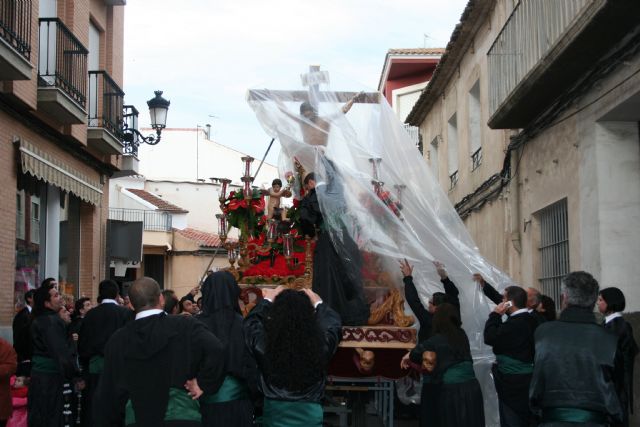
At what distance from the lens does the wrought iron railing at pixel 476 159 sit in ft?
54.4

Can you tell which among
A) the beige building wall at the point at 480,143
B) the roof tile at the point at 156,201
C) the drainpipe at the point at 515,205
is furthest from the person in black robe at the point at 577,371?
the roof tile at the point at 156,201

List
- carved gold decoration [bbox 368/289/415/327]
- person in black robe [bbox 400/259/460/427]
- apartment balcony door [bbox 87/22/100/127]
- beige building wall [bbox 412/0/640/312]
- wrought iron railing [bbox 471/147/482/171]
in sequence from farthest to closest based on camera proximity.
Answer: wrought iron railing [bbox 471/147/482/171]
apartment balcony door [bbox 87/22/100/127]
beige building wall [bbox 412/0/640/312]
carved gold decoration [bbox 368/289/415/327]
person in black robe [bbox 400/259/460/427]

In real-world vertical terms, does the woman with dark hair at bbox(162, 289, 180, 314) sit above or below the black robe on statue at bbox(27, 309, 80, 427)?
above

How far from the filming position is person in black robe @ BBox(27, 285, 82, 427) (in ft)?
27.7

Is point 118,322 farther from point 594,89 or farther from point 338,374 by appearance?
point 594,89

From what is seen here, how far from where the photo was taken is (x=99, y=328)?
9039mm

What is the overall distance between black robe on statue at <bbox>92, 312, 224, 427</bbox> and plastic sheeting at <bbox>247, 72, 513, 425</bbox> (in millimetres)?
3183

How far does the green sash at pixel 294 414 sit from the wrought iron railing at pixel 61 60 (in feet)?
27.2

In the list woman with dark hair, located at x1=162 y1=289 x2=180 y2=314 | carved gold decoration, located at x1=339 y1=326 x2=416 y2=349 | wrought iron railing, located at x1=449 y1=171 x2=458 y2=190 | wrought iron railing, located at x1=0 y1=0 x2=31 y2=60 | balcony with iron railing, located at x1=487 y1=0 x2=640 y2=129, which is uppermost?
wrought iron railing, located at x1=0 y1=0 x2=31 y2=60

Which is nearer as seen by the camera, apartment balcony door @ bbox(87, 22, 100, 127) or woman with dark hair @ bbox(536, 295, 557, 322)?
woman with dark hair @ bbox(536, 295, 557, 322)

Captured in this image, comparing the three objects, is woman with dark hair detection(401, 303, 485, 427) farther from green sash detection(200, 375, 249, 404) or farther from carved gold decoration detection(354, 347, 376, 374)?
green sash detection(200, 375, 249, 404)

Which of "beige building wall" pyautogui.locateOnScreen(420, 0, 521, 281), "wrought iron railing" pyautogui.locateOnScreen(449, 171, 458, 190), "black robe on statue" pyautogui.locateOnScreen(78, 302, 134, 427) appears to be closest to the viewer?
"black robe on statue" pyautogui.locateOnScreen(78, 302, 134, 427)

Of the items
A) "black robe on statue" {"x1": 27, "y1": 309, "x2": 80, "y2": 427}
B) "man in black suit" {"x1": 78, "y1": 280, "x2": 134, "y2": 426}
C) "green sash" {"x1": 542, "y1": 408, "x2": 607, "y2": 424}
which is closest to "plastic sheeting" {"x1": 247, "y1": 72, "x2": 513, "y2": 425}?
"man in black suit" {"x1": 78, "y1": 280, "x2": 134, "y2": 426}

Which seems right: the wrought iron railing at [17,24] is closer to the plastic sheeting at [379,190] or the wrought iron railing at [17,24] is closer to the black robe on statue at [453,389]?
the plastic sheeting at [379,190]
